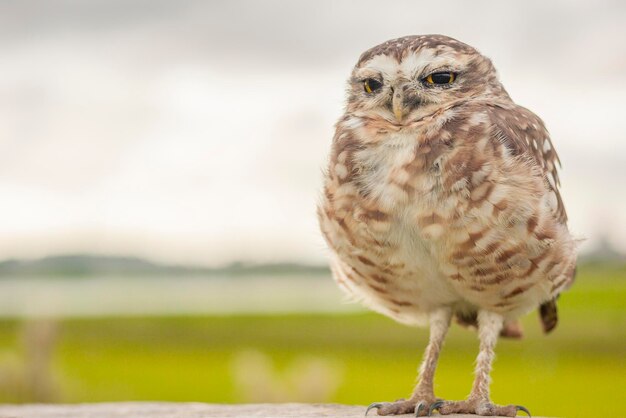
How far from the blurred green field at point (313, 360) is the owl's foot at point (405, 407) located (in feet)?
21.0

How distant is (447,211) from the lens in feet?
17.0

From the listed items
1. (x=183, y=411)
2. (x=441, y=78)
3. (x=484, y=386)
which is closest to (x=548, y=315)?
(x=484, y=386)

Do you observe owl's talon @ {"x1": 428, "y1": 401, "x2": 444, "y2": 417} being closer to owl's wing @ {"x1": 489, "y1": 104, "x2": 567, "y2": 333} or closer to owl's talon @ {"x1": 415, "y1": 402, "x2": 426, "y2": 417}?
owl's talon @ {"x1": 415, "y1": 402, "x2": 426, "y2": 417}

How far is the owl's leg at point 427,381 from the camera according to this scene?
18.1ft

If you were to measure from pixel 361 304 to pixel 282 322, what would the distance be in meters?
37.5

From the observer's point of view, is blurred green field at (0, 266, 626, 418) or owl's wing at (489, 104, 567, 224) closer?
owl's wing at (489, 104, 567, 224)

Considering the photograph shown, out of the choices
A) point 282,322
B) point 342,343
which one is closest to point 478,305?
point 342,343

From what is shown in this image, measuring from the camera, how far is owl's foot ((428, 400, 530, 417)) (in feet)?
17.7

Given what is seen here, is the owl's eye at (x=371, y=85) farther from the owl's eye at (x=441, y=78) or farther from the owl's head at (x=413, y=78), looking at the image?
the owl's eye at (x=441, y=78)

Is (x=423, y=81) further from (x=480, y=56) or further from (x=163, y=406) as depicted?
(x=163, y=406)

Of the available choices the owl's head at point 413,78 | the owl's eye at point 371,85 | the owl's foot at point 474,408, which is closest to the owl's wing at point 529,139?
the owl's head at point 413,78

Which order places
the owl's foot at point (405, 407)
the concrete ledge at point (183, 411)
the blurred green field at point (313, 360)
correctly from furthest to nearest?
the blurred green field at point (313, 360), the concrete ledge at point (183, 411), the owl's foot at point (405, 407)

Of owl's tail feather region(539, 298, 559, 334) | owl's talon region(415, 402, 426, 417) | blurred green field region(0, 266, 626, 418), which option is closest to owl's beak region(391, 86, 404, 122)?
owl's talon region(415, 402, 426, 417)

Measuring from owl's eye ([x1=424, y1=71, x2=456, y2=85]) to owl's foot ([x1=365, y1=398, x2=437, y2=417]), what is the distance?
76.8 inches
